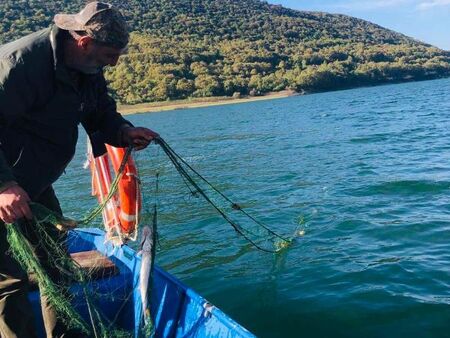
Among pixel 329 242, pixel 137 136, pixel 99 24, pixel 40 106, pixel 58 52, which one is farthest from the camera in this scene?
pixel 329 242

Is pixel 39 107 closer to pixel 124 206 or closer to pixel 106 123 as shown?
pixel 106 123

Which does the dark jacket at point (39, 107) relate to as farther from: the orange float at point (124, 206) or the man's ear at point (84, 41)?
the orange float at point (124, 206)

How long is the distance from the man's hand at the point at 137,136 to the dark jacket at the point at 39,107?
416mm

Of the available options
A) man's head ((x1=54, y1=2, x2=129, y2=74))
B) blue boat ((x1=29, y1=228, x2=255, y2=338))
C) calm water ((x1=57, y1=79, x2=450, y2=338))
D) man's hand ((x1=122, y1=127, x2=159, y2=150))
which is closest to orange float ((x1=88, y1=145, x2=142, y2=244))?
blue boat ((x1=29, y1=228, x2=255, y2=338))

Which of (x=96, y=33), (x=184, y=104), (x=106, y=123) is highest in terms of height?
(x=96, y=33)

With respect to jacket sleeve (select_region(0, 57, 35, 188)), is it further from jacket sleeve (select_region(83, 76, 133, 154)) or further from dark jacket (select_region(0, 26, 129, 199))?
jacket sleeve (select_region(83, 76, 133, 154))

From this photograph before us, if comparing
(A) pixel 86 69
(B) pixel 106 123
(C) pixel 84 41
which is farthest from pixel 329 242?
(C) pixel 84 41

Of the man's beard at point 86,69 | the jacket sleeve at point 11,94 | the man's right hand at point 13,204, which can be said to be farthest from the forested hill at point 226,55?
the man's right hand at point 13,204

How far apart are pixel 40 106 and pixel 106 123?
3.73 feet

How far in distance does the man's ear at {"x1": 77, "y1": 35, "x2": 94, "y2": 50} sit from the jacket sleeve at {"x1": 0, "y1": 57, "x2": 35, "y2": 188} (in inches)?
18.8

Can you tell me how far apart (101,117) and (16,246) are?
1630mm

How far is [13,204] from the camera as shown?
368 cm

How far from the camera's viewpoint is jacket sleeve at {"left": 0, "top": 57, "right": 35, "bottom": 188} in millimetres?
3725

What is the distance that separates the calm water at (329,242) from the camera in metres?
7.73
